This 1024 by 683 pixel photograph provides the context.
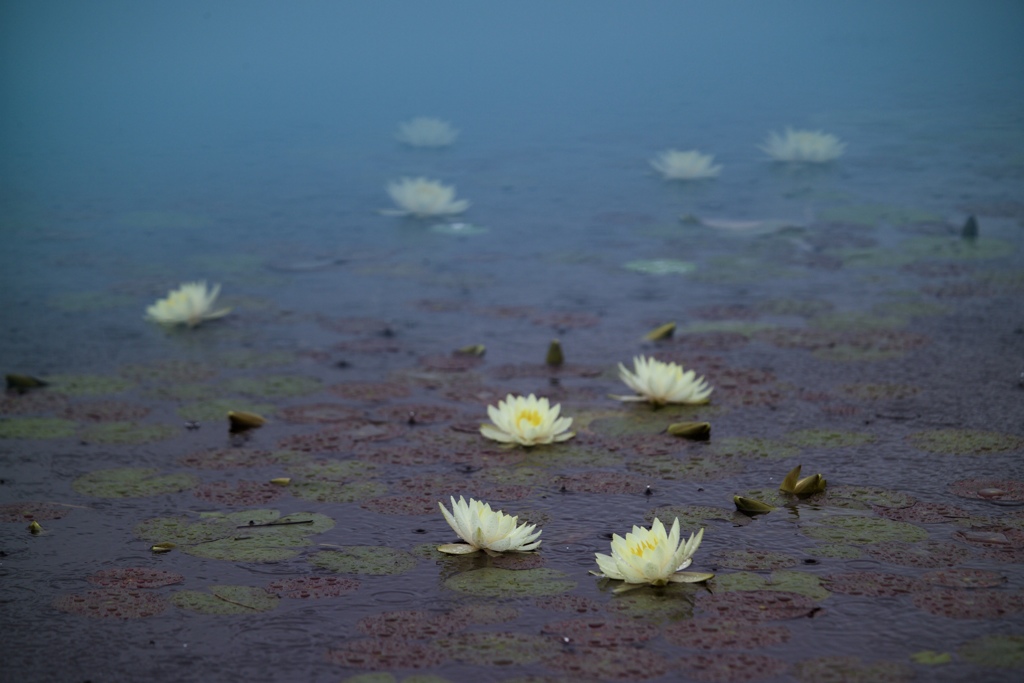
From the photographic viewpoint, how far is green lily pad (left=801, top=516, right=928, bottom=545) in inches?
83.4

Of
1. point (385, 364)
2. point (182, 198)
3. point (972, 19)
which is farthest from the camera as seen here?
point (972, 19)

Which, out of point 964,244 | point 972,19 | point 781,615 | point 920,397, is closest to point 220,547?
point 781,615

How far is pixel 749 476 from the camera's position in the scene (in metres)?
2.49

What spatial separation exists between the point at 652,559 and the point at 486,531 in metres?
0.33

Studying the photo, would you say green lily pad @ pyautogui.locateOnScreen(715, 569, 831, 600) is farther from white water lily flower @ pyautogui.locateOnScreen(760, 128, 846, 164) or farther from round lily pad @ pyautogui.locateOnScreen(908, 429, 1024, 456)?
white water lily flower @ pyautogui.locateOnScreen(760, 128, 846, 164)

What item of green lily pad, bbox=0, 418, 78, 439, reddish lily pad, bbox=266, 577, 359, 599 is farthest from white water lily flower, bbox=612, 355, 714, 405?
green lily pad, bbox=0, 418, 78, 439

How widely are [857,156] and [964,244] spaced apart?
2664 mm

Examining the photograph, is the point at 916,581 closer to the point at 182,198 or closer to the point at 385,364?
the point at 385,364

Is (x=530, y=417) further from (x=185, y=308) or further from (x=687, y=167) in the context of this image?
(x=687, y=167)

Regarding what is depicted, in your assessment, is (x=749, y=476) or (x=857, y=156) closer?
(x=749, y=476)

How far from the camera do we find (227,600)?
1950 millimetres

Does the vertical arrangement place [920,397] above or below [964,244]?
below

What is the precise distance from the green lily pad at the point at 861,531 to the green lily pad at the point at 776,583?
18cm

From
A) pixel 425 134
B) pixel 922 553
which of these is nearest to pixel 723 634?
pixel 922 553
